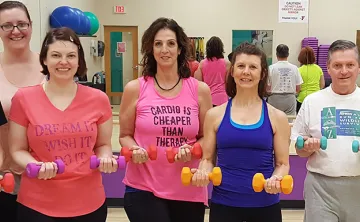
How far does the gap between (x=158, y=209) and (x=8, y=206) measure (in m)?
0.72

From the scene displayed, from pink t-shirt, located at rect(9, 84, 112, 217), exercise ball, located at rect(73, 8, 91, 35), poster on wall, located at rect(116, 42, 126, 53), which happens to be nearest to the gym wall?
poster on wall, located at rect(116, 42, 126, 53)

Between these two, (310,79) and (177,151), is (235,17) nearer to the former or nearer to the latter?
(310,79)

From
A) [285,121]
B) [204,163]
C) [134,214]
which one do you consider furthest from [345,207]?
[134,214]

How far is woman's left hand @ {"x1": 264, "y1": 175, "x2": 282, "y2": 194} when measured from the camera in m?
1.90

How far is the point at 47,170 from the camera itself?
179 cm

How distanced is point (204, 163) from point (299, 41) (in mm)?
8403

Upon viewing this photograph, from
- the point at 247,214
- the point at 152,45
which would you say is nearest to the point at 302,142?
the point at 247,214

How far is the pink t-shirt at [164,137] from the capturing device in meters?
2.23

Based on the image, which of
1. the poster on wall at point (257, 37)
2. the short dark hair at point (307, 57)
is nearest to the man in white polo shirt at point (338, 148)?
the short dark hair at point (307, 57)

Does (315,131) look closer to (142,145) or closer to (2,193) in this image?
(142,145)

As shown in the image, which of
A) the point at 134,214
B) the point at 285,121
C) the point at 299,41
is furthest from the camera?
the point at 299,41

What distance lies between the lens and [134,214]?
7.33 ft

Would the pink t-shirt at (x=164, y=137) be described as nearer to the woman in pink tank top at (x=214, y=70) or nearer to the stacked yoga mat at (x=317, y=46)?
the woman in pink tank top at (x=214, y=70)

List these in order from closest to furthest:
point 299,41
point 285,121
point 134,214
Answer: point 285,121 → point 134,214 → point 299,41
